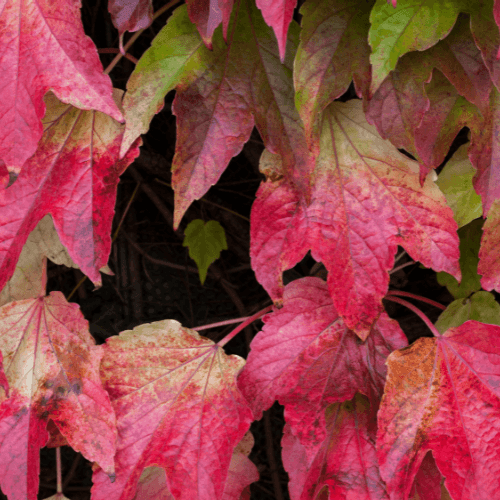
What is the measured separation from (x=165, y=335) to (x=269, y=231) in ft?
0.63

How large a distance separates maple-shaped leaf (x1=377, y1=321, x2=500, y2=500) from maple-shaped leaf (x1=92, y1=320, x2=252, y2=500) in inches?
6.7

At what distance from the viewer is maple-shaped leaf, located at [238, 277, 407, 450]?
0.54m

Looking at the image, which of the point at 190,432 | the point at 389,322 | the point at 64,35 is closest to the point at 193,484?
the point at 190,432

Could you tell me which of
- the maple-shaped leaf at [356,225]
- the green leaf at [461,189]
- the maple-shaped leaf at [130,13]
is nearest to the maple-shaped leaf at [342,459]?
the maple-shaped leaf at [356,225]

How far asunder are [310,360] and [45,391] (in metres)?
0.33

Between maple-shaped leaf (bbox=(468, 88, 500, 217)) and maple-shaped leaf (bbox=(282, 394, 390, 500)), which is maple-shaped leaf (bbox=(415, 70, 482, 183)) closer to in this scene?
maple-shaped leaf (bbox=(468, 88, 500, 217))

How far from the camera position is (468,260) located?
727 millimetres

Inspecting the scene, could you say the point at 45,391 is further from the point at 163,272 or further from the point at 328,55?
the point at 163,272

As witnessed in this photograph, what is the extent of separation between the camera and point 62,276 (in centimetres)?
124

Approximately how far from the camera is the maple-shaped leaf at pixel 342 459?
1.85 feet

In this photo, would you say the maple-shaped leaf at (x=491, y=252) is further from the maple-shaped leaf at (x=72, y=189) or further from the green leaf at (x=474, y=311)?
the maple-shaped leaf at (x=72, y=189)

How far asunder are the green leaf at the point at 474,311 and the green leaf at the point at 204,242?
1.63ft

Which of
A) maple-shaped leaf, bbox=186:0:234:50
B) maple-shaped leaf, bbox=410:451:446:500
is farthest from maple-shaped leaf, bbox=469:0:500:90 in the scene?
maple-shaped leaf, bbox=410:451:446:500

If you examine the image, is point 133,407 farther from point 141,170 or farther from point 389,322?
point 141,170
